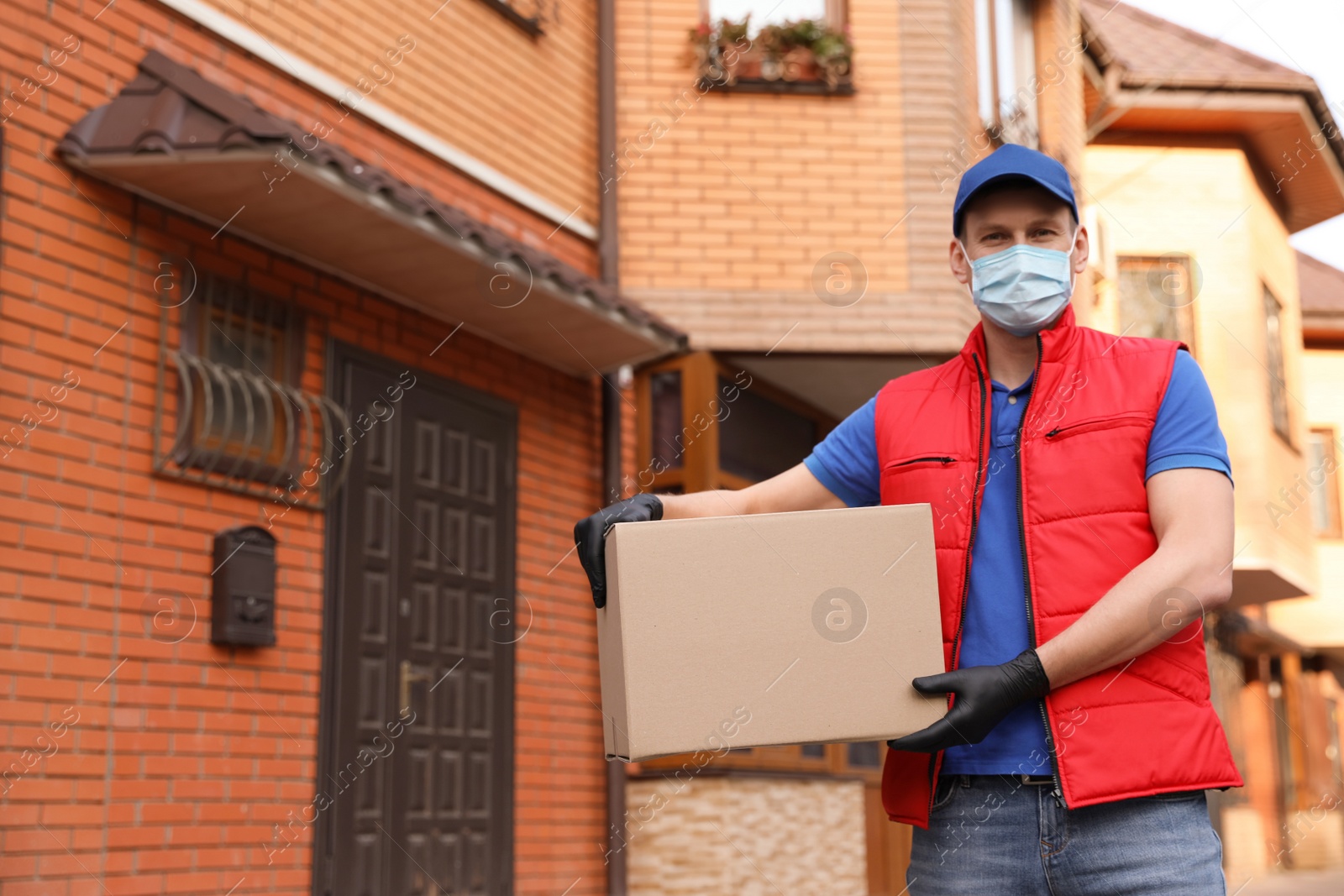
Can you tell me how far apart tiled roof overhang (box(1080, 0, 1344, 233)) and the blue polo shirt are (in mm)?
12393

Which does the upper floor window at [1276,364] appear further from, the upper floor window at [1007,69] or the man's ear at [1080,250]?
the man's ear at [1080,250]

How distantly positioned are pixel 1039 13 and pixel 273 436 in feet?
27.7

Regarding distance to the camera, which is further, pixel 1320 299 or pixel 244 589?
pixel 1320 299

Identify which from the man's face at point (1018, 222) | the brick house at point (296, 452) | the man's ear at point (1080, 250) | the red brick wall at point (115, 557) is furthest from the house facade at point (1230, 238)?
the man's face at point (1018, 222)

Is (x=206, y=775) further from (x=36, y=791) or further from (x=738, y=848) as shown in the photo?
(x=738, y=848)

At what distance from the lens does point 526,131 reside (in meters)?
8.17

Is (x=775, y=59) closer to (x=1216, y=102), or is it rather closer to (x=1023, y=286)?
(x=1023, y=286)

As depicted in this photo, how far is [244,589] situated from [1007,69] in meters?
7.93

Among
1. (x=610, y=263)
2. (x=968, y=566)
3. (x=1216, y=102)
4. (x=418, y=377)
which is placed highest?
(x=1216, y=102)

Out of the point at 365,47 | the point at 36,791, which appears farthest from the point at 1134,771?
the point at 365,47

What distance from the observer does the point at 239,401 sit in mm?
5754

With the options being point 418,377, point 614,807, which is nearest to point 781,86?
point 418,377

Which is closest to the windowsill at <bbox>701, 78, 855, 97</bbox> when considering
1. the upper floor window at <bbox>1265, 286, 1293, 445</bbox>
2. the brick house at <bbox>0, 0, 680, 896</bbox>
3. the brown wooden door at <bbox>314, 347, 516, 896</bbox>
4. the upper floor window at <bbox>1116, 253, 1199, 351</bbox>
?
the brick house at <bbox>0, 0, 680, 896</bbox>

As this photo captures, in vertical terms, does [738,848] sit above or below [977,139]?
below
